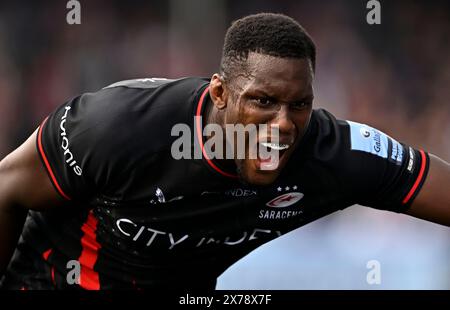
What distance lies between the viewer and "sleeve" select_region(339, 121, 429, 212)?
129 inches

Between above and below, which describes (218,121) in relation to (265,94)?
below

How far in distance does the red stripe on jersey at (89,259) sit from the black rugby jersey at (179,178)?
0.20 feet

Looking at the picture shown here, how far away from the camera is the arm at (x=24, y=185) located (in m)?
3.27

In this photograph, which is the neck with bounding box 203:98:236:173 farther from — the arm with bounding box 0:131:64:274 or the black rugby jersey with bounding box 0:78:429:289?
the arm with bounding box 0:131:64:274

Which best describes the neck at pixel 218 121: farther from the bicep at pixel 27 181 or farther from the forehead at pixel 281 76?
the bicep at pixel 27 181

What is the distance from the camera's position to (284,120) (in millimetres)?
2928

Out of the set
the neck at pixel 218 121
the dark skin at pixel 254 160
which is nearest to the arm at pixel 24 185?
the dark skin at pixel 254 160

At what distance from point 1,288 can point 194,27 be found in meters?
3.55

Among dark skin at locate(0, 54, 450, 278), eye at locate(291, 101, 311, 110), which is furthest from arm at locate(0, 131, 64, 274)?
eye at locate(291, 101, 311, 110)

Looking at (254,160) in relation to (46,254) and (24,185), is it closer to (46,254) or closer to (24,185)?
(24,185)

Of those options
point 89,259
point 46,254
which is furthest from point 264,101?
point 46,254

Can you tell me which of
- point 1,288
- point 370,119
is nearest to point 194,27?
point 370,119

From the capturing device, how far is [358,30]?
6.76m

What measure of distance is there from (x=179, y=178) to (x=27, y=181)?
2.06 ft
